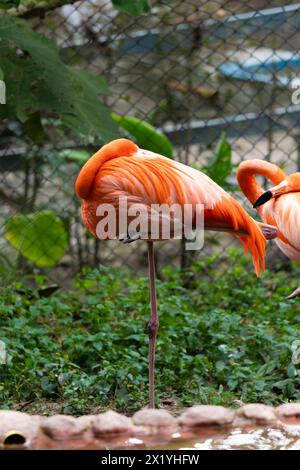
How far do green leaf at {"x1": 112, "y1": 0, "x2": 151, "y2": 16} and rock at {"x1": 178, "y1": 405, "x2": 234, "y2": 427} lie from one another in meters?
2.26

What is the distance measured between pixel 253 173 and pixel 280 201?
32cm

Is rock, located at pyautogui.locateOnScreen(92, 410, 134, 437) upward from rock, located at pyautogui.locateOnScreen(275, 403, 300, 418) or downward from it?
upward

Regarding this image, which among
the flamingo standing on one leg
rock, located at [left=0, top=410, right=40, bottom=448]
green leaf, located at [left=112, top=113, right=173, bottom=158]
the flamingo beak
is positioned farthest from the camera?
green leaf, located at [left=112, top=113, right=173, bottom=158]

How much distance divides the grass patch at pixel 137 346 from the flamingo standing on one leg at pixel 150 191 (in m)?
0.36

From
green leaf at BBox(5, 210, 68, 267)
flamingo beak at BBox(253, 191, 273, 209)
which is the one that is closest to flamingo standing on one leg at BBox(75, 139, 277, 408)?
flamingo beak at BBox(253, 191, 273, 209)

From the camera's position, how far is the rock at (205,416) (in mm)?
2652

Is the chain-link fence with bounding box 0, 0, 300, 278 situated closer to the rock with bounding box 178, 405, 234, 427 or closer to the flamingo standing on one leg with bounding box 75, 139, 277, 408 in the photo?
the flamingo standing on one leg with bounding box 75, 139, 277, 408

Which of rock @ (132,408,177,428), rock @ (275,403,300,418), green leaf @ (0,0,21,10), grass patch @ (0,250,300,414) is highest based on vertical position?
green leaf @ (0,0,21,10)

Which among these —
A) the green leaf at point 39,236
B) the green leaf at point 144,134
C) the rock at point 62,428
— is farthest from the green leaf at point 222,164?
the rock at point 62,428

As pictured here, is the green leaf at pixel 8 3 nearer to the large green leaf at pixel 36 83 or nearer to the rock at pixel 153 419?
the large green leaf at pixel 36 83

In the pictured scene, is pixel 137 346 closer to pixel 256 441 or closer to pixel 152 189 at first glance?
pixel 152 189

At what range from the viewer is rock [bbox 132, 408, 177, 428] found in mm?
2617

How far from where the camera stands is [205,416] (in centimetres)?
268

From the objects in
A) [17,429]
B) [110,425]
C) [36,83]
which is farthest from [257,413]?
[36,83]
